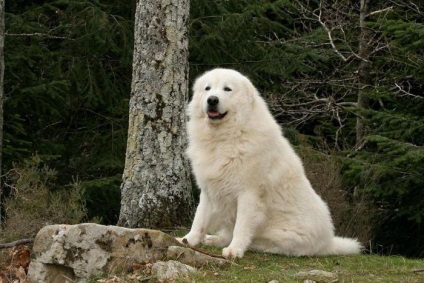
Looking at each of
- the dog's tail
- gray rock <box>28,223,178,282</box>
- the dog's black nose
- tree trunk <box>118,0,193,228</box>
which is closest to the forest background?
the dog's tail

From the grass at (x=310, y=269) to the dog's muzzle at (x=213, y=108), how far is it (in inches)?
53.4

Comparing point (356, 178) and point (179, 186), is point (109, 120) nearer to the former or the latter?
point (356, 178)

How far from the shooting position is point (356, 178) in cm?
1212

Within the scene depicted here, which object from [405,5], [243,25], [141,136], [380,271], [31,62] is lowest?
[380,271]

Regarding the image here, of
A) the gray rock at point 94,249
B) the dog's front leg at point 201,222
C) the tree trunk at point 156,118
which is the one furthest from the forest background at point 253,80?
the gray rock at point 94,249

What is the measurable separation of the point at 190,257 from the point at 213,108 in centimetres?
153

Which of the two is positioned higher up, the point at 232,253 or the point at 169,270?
the point at 232,253

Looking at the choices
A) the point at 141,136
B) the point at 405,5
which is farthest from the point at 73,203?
the point at 405,5

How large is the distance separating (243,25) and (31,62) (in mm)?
4320


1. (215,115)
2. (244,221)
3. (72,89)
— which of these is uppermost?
(72,89)

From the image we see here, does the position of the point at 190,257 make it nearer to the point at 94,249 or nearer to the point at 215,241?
the point at 94,249

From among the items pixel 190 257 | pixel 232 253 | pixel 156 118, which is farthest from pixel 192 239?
pixel 156 118

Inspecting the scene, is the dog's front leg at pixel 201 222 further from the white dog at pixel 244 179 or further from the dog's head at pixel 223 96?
the dog's head at pixel 223 96

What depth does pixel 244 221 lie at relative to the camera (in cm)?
696
